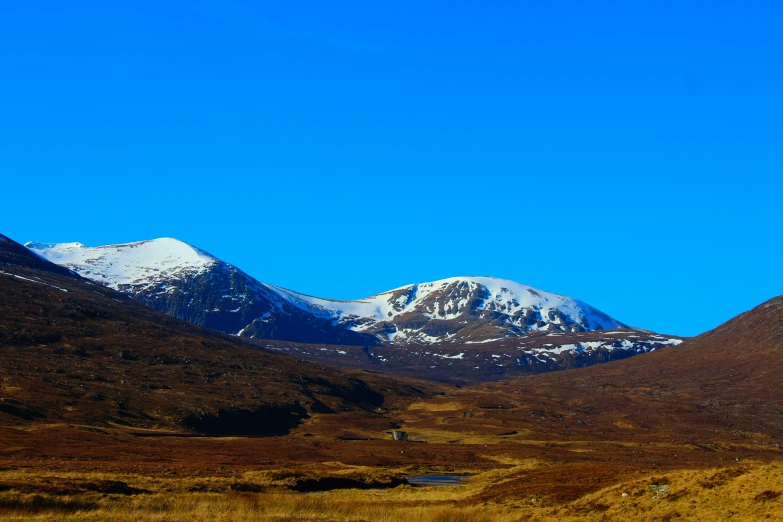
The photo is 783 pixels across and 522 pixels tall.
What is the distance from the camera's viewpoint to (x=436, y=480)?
65.4m

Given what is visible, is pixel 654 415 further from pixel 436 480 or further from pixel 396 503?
pixel 396 503

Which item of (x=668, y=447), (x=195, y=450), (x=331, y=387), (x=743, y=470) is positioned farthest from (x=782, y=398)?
(x=743, y=470)

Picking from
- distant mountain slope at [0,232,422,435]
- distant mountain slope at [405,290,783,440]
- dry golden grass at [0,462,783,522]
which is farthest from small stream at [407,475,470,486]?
distant mountain slope at [405,290,783,440]

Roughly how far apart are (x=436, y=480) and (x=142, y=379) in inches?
3386

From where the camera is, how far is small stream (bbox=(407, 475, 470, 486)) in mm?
61969

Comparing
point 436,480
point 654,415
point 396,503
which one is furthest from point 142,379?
point 396,503

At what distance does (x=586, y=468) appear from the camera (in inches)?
2153

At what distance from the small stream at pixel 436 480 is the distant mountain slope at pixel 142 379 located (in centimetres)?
5148

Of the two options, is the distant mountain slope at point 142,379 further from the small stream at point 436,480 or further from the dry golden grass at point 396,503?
the dry golden grass at point 396,503

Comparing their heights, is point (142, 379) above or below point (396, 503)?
above

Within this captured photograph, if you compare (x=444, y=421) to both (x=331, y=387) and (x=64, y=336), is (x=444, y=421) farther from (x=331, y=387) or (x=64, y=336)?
(x=64, y=336)

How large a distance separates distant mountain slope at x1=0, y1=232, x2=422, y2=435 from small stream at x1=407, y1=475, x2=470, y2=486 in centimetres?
5148

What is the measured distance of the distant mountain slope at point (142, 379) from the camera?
111m

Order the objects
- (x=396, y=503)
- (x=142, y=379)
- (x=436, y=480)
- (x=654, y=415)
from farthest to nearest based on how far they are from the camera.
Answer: (x=654, y=415) < (x=142, y=379) < (x=436, y=480) < (x=396, y=503)
